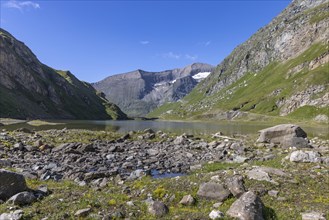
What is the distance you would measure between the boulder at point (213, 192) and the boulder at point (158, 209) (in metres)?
2.86

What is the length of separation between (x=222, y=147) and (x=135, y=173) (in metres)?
21.3

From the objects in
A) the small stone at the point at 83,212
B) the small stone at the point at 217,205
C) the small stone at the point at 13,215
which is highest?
the small stone at the point at 13,215

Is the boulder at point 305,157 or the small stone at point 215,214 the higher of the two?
the boulder at point 305,157

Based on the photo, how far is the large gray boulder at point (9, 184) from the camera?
55.3 ft

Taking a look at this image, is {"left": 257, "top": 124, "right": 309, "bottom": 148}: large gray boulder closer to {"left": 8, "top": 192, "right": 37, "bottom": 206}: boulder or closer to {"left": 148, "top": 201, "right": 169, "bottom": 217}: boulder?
{"left": 148, "top": 201, "right": 169, "bottom": 217}: boulder

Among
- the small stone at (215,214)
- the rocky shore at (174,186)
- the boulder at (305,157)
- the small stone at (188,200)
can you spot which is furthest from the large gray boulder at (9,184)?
the boulder at (305,157)

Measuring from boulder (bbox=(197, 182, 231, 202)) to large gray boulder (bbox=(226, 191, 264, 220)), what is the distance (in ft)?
6.29

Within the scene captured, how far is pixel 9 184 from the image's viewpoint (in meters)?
17.3

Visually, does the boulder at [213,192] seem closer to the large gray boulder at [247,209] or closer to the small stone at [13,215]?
the large gray boulder at [247,209]

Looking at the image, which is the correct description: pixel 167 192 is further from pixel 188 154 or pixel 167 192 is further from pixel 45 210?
pixel 188 154

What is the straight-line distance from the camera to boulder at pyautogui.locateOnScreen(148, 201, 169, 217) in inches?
602

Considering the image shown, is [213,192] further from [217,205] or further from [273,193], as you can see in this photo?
[273,193]

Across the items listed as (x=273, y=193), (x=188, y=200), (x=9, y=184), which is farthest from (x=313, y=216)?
(x=9, y=184)

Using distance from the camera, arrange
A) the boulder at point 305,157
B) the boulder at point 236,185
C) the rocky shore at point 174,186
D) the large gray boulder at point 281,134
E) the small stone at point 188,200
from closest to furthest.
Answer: the rocky shore at point 174,186, the small stone at point 188,200, the boulder at point 236,185, the boulder at point 305,157, the large gray boulder at point 281,134
